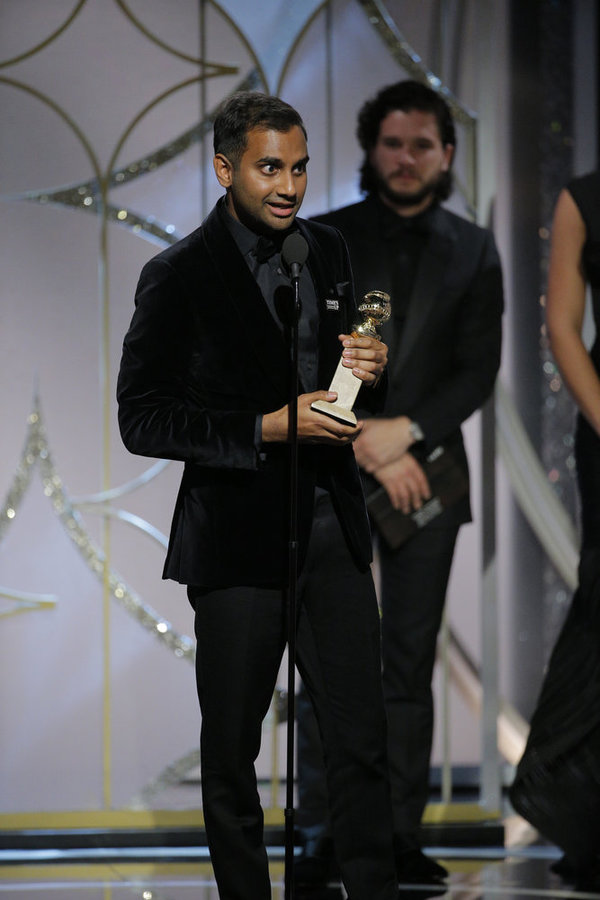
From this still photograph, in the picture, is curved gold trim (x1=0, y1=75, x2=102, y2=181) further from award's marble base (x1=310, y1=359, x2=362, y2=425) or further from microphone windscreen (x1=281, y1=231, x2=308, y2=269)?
award's marble base (x1=310, y1=359, x2=362, y2=425)

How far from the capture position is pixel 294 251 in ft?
7.51

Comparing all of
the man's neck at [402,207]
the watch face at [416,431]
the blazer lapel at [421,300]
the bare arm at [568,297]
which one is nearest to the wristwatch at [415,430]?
the watch face at [416,431]

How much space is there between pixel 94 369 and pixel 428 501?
979 millimetres

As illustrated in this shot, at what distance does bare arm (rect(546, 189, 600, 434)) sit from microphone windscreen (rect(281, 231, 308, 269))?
4.16 ft

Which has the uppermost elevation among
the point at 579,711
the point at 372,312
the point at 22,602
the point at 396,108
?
the point at 396,108

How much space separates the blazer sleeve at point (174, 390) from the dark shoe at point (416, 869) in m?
1.38

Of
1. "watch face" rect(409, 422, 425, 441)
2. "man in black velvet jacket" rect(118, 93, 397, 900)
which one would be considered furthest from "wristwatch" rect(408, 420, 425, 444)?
"man in black velvet jacket" rect(118, 93, 397, 900)

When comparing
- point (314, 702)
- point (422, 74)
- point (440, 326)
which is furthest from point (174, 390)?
Answer: point (422, 74)

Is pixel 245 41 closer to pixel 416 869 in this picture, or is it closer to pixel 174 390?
pixel 174 390

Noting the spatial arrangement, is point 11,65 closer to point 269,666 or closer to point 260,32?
point 260,32

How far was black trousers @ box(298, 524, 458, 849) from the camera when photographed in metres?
3.37

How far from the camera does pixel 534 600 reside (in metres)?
4.48

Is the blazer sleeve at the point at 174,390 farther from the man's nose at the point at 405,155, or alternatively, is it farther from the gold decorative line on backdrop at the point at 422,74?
the gold decorative line on backdrop at the point at 422,74

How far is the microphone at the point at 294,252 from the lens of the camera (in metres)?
2.28
